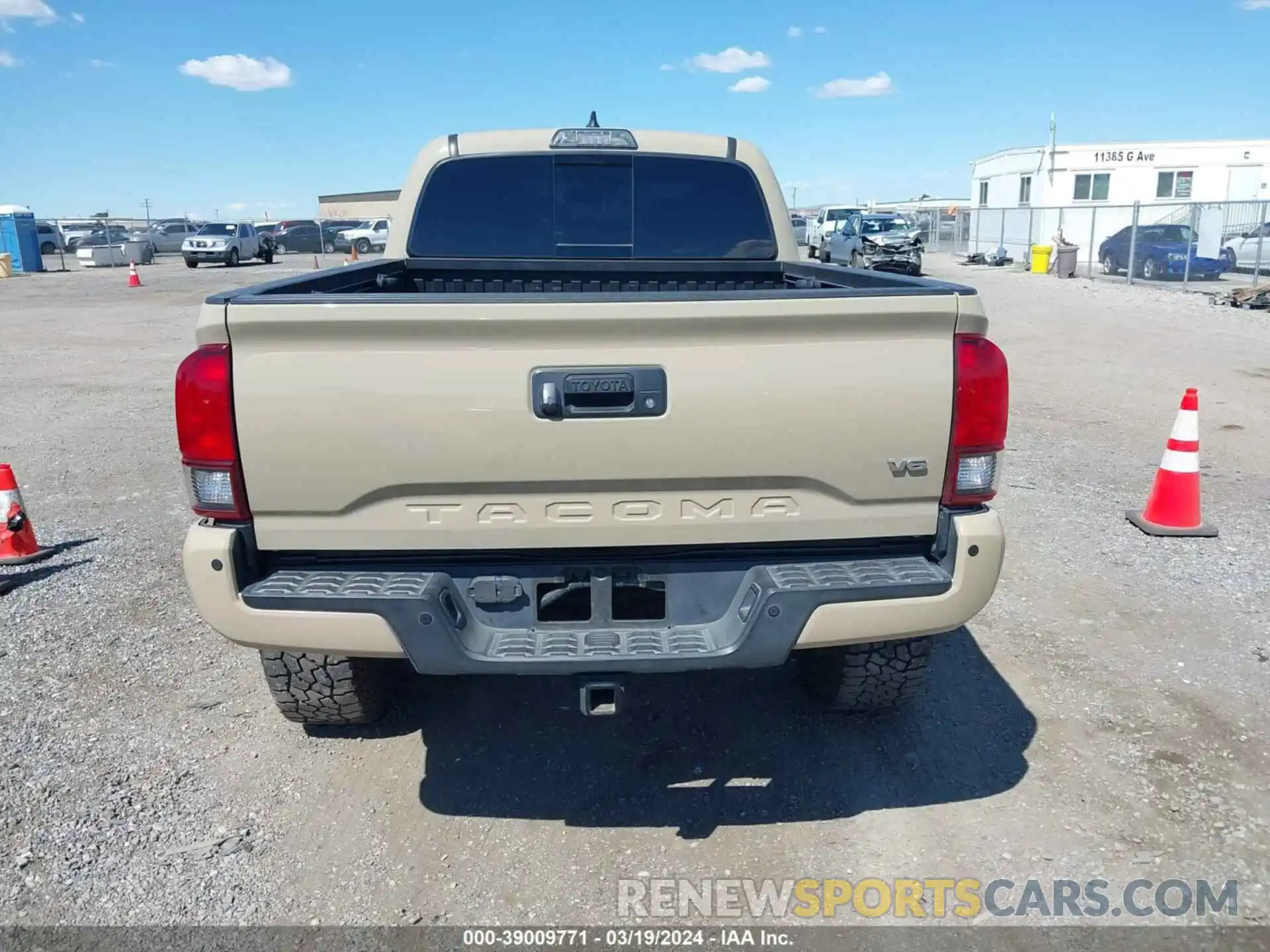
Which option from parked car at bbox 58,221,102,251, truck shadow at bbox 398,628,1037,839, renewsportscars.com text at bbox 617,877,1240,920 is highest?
parked car at bbox 58,221,102,251

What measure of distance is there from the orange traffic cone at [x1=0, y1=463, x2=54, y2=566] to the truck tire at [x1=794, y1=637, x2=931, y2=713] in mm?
4537

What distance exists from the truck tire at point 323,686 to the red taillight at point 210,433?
0.73 m

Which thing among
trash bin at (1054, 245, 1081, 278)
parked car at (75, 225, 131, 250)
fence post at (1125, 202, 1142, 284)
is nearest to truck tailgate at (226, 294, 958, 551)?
fence post at (1125, 202, 1142, 284)

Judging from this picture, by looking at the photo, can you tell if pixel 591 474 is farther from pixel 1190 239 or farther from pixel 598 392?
pixel 1190 239

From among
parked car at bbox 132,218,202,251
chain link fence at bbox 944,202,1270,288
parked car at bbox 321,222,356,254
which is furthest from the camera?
parked car at bbox 321,222,356,254

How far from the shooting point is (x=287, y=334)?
260cm

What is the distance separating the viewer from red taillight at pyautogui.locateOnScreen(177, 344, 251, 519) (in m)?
2.61

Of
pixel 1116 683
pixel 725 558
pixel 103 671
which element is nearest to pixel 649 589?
pixel 725 558

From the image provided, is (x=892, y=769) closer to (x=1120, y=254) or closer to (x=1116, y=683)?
(x=1116, y=683)

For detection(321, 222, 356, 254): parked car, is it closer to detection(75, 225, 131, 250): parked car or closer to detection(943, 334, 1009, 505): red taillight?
detection(75, 225, 131, 250): parked car

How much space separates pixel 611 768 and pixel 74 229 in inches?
2217

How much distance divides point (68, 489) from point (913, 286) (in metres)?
6.49

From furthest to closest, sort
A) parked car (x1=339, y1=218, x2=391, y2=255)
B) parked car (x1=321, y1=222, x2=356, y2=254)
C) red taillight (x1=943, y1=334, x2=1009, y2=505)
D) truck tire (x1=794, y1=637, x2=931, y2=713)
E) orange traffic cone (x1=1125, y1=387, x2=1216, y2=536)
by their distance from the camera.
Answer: parked car (x1=321, y1=222, x2=356, y2=254), parked car (x1=339, y1=218, x2=391, y2=255), orange traffic cone (x1=1125, y1=387, x2=1216, y2=536), truck tire (x1=794, y1=637, x2=931, y2=713), red taillight (x1=943, y1=334, x2=1009, y2=505)

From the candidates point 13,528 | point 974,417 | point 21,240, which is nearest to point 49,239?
point 21,240
